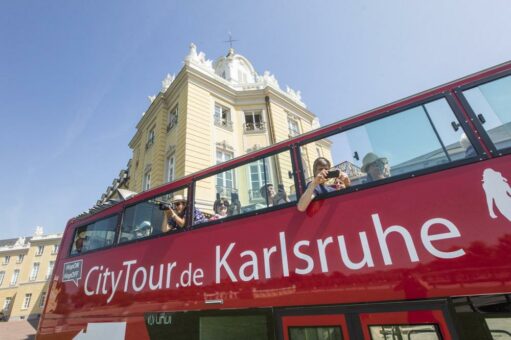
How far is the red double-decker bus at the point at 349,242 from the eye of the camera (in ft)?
7.02

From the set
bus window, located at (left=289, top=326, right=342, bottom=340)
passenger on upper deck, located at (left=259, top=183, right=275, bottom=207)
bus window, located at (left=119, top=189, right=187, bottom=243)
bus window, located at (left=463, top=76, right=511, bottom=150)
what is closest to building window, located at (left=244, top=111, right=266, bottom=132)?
bus window, located at (left=119, top=189, right=187, bottom=243)

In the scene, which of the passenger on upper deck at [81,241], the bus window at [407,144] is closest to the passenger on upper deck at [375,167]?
the bus window at [407,144]

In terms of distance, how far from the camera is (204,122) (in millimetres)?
13422

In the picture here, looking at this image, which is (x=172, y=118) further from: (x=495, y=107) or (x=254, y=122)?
(x=495, y=107)

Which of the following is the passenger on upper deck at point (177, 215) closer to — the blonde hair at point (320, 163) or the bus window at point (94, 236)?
the bus window at point (94, 236)

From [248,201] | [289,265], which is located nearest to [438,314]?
[289,265]

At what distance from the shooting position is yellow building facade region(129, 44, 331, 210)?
12906 millimetres

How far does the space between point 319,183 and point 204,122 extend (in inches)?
442

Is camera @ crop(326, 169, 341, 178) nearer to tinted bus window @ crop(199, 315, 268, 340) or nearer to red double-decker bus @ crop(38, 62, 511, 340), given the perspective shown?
red double-decker bus @ crop(38, 62, 511, 340)

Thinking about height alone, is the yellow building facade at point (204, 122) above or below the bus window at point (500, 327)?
above

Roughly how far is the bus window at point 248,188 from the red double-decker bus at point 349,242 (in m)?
0.02

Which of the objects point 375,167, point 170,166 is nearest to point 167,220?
point 375,167

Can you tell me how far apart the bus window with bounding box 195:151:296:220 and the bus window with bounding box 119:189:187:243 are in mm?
443

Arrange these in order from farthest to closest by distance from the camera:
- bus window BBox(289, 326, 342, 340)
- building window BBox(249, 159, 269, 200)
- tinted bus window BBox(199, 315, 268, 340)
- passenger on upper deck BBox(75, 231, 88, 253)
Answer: passenger on upper deck BBox(75, 231, 88, 253) → building window BBox(249, 159, 269, 200) → tinted bus window BBox(199, 315, 268, 340) → bus window BBox(289, 326, 342, 340)
